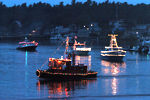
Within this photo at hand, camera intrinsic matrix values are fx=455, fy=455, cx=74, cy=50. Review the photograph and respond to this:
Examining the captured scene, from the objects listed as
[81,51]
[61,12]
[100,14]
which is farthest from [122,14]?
[81,51]

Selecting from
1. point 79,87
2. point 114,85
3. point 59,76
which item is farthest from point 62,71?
point 114,85

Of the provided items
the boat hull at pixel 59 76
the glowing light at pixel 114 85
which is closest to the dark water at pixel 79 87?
the glowing light at pixel 114 85

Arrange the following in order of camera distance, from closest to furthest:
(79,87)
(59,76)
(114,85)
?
(79,87) < (114,85) < (59,76)

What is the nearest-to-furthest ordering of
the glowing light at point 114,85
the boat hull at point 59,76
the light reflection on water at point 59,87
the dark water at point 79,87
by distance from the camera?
the dark water at point 79,87, the light reflection on water at point 59,87, the glowing light at point 114,85, the boat hull at point 59,76

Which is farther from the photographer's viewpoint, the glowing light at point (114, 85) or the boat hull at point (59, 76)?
the boat hull at point (59, 76)

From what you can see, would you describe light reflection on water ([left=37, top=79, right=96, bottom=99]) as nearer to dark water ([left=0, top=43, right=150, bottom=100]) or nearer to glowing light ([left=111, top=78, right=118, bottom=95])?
dark water ([left=0, top=43, right=150, bottom=100])

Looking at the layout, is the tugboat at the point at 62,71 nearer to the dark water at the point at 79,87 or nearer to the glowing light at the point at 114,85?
the dark water at the point at 79,87

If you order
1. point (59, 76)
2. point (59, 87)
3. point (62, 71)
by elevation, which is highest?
point (62, 71)

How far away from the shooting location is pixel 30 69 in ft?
125

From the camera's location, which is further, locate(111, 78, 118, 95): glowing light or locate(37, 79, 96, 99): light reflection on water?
locate(111, 78, 118, 95): glowing light

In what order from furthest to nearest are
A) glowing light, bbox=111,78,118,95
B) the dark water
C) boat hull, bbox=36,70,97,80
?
1. boat hull, bbox=36,70,97,80
2. glowing light, bbox=111,78,118,95
3. the dark water

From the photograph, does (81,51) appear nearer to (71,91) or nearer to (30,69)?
(30,69)

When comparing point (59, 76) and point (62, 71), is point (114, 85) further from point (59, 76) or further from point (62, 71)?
A: point (59, 76)

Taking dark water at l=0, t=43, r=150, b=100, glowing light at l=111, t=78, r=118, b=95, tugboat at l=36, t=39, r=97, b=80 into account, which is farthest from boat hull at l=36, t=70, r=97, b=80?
glowing light at l=111, t=78, r=118, b=95
